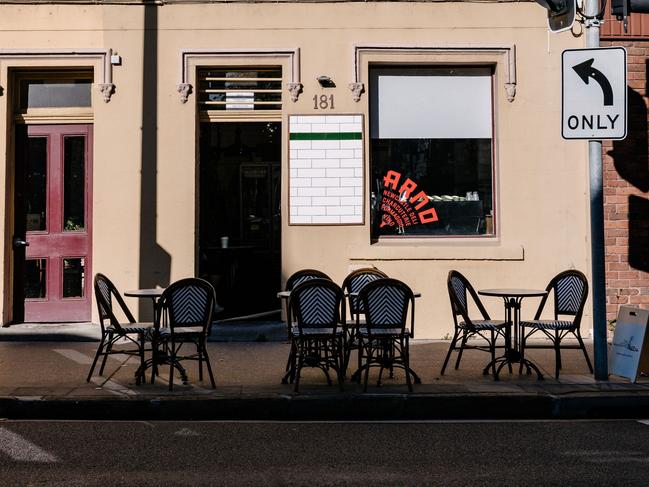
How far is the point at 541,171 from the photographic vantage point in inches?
414

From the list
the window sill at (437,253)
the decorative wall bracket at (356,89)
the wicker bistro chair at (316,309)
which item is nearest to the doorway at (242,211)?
the decorative wall bracket at (356,89)

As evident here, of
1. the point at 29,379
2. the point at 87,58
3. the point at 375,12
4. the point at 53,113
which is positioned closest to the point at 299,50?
the point at 375,12

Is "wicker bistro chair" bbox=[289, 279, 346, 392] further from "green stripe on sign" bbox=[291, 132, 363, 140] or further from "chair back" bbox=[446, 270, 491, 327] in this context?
"green stripe on sign" bbox=[291, 132, 363, 140]

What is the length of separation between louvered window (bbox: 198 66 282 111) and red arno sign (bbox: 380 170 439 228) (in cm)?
190

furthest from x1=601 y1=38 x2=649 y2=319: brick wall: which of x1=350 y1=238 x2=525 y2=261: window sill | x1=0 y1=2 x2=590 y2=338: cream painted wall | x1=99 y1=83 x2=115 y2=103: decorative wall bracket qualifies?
x1=99 y1=83 x2=115 y2=103: decorative wall bracket

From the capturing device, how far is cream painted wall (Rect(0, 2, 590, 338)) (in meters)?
10.4

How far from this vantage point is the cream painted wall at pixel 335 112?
409 inches

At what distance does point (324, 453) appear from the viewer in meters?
5.46

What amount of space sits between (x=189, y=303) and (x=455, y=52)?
555 centimetres

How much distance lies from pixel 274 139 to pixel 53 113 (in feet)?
10.2

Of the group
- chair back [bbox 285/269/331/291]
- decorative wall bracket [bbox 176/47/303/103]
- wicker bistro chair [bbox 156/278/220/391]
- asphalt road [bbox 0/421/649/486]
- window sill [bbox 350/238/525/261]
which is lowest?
asphalt road [bbox 0/421/649/486]

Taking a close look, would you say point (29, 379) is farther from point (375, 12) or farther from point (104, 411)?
point (375, 12)

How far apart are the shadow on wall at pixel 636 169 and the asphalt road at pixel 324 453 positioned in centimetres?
453

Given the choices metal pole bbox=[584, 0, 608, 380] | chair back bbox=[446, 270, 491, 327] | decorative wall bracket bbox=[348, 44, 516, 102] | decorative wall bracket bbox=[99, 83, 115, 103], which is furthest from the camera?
decorative wall bracket bbox=[348, 44, 516, 102]
